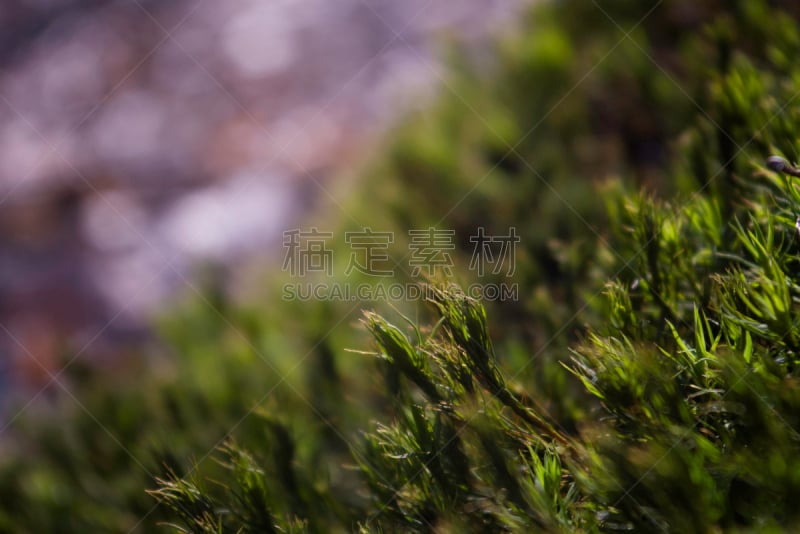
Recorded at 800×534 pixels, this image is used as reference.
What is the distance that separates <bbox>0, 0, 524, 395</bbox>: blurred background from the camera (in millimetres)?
1847

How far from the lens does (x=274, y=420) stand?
1.99 ft

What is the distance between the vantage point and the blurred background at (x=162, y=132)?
6.06 ft

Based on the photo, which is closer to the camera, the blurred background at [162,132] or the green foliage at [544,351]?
the green foliage at [544,351]

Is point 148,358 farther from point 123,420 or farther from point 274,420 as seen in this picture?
point 274,420

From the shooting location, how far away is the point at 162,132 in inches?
93.4
